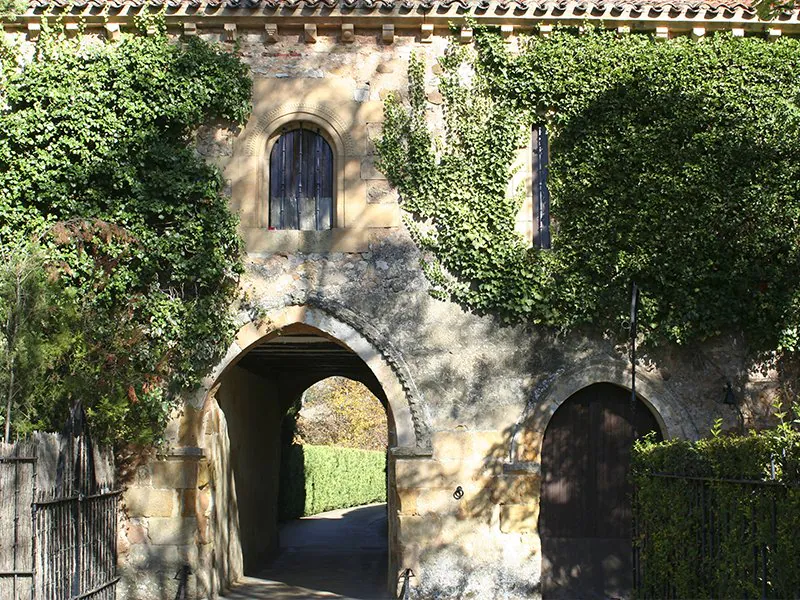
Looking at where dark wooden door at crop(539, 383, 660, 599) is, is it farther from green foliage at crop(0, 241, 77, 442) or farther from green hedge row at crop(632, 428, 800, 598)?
green foliage at crop(0, 241, 77, 442)

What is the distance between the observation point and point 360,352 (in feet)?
35.7

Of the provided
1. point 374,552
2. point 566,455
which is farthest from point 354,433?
point 566,455

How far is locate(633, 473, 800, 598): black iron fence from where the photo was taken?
616 cm

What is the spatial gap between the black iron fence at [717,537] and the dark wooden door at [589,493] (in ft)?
5.71

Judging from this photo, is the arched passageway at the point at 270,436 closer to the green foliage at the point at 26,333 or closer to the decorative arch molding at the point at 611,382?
the decorative arch molding at the point at 611,382

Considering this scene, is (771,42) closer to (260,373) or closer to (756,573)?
(756,573)

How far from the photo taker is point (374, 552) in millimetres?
16266

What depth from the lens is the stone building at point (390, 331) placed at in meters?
10.6

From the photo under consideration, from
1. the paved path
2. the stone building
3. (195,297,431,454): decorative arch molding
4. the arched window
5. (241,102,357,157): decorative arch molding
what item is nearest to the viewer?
the stone building

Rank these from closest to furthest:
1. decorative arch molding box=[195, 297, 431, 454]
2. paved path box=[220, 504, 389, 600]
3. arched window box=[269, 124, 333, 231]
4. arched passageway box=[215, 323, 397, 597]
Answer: decorative arch molding box=[195, 297, 431, 454]
arched window box=[269, 124, 333, 231]
paved path box=[220, 504, 389, 600]
arched passageway box=[215, 323, 397, 597]

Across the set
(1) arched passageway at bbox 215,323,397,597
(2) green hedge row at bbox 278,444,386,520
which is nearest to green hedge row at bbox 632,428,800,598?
(1) arched passageway at bbox 215,323,397,597

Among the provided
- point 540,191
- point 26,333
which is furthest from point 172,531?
point 540,191

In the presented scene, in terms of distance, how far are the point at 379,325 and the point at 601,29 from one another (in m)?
4.40

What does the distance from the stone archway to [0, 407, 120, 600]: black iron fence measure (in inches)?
68.0
